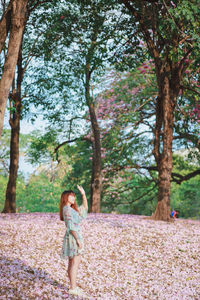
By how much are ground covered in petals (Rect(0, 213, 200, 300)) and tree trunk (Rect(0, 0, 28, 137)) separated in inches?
146

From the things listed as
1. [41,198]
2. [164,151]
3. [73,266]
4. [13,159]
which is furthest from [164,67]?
[41,198]

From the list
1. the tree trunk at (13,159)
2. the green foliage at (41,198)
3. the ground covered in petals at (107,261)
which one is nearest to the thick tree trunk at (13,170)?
the tree trunk at (13,159)

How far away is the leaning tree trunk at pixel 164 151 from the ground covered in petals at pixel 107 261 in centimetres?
153

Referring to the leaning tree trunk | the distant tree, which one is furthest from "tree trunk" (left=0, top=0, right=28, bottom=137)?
the leaning tree trunk

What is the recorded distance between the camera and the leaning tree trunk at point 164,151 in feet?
48.6

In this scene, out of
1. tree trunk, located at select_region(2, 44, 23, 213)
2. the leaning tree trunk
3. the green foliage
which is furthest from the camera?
the green foliage

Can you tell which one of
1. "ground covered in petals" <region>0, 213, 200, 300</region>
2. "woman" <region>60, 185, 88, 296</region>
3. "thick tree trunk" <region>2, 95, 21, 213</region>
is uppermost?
"thick tree trunk" <region>2, 95, 21, 213</region>

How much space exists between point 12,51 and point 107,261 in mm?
6433

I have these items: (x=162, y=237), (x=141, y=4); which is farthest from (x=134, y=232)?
(x=141, y=4)

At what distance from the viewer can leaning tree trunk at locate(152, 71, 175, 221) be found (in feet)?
48.6

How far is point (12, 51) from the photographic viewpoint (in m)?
7.93

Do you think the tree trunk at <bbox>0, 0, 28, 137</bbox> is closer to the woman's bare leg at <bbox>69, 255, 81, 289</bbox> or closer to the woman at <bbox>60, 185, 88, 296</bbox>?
→ the woman at <bbox>60, 185, 88, 296</bbox>

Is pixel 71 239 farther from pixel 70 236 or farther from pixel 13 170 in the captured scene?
pixel 13 170

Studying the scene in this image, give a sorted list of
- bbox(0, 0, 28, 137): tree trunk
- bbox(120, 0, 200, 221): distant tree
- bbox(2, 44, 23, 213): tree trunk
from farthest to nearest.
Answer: bbox(2, 44, 23, 213): tree trunk → bbox(120, 0, 200, 221): distant tree → bbox(0, 0, 28, 137): tree trunk
